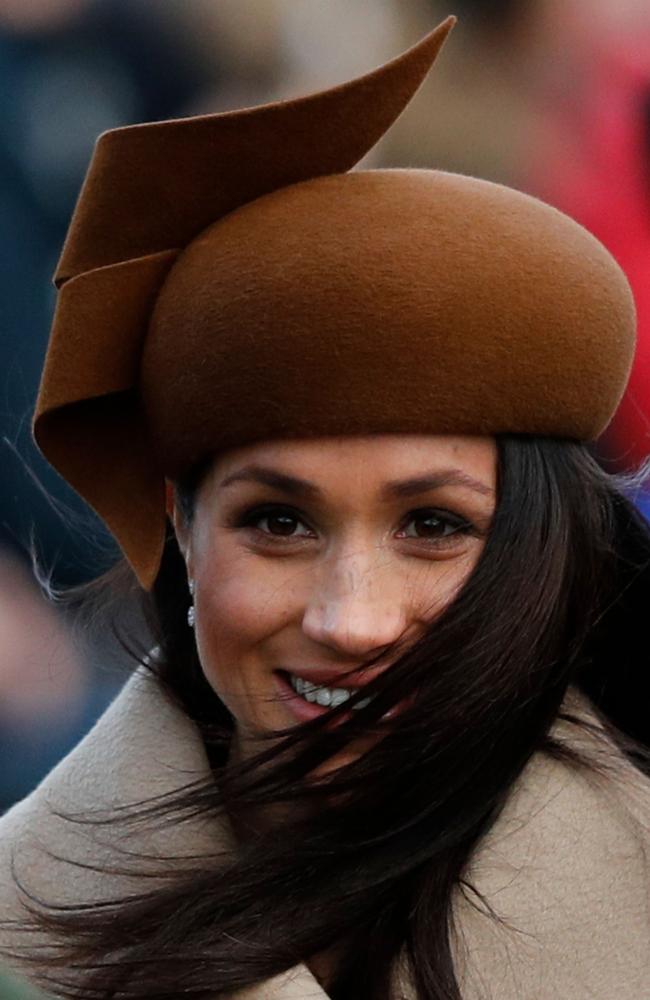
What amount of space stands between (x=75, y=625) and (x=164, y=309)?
2.37 feet

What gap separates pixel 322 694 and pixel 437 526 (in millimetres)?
197

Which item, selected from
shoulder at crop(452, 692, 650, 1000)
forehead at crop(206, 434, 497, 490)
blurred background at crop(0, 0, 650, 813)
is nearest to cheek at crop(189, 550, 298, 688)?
forehead at crop(206, 434, 497, 490)

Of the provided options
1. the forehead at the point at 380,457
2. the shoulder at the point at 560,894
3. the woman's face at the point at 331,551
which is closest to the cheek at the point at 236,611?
the woman's face at the point at 331,551

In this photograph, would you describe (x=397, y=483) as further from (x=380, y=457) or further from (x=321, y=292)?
(x=321, y=292)

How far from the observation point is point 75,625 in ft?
8.36

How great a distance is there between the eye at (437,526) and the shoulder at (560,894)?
0.24 metres

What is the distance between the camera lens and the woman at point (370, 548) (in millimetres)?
1828

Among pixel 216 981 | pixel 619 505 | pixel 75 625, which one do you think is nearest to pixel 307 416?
pixel 619 505

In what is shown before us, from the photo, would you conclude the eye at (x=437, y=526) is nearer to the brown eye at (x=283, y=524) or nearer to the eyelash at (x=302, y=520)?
the eyelash at (x=302, y=520)

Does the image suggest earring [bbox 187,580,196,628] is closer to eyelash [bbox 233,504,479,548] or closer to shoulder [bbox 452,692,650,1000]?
eyelash [bbox 233,504,479,548]

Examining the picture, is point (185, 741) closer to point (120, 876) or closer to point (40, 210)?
point (120, 876)

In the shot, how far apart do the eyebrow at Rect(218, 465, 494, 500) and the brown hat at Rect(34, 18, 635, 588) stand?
0.13 feet

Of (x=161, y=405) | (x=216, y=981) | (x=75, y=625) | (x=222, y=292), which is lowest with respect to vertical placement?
(x=75, y=625)

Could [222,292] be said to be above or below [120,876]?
above
